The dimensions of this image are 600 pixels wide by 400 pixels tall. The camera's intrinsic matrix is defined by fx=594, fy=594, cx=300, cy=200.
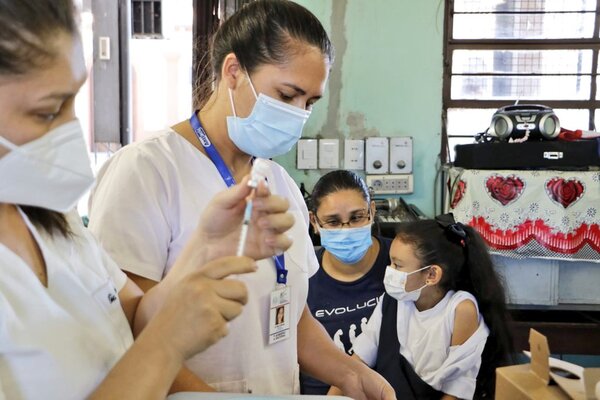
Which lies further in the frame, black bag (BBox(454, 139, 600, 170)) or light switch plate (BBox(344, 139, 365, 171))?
light switch plate (BBox(344, 139, 365, 171))

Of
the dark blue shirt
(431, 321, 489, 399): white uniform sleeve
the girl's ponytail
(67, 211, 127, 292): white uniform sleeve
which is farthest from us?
the dark blue shirt

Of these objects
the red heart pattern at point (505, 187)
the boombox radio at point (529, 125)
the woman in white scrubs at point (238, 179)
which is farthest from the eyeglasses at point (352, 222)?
the boombox radio at point (529, 125)

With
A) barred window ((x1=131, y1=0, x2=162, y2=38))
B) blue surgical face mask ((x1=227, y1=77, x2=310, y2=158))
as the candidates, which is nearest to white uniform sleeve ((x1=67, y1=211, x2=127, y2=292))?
blue surgical face mask ((x1=227, y1=77, x2=310, y2=158))

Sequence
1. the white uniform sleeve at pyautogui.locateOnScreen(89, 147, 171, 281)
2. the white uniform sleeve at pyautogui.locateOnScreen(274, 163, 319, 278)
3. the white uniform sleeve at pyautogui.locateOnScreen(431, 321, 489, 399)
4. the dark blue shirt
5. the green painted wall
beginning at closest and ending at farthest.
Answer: the white uniform sleeve at pyautogui.locateOnScreen(89, 147, 171, 281) < the white uniform sleeve at pyautogui.locateOnScreen(274, 163, 319, 278) < the white uniform sleeve at pyautogui.locateOnScreen(431, 321, 489, 399) < the dark blue shirt < the green painted wall

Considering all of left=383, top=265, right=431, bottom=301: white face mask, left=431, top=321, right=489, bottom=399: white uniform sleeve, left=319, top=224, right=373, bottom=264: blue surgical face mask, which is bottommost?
left=431, top=321, right=489, bottom=399: white uniform sleeve

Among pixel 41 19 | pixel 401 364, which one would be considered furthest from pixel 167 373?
pixel 401 364

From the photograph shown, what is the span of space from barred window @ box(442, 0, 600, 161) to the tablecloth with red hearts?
21.1 inches

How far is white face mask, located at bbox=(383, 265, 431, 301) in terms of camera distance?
196 centimetres

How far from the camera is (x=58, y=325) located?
2.14 ft

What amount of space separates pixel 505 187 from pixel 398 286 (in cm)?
127

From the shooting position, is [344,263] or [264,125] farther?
[344,263]

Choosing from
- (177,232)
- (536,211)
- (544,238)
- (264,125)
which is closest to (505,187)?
(536,211)

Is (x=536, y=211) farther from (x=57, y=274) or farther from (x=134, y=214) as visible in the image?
(x=57, y=274)

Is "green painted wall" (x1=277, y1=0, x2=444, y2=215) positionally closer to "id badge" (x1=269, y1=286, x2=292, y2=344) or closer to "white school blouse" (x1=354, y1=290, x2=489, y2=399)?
"white school blouse" (x1=354, y1=290, x2=489, y2=399)
